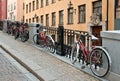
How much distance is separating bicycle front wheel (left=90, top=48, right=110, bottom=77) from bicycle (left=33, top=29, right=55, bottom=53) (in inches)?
175

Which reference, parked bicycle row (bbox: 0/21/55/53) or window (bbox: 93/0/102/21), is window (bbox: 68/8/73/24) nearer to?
window (bbox: 93/0/102/21)

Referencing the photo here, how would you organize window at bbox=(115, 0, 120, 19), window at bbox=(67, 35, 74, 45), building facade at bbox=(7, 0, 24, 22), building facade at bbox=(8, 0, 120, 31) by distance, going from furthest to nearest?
building facade at bbox=(7, 0, 24, 22) → building facade at bbox=(8, 0, 120, 31) → window at bbox=(115, 0, 120, 19) → window at bbox=(67, 35, 74, 45)

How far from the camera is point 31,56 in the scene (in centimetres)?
1254

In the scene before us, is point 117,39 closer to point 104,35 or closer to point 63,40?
point 104,35

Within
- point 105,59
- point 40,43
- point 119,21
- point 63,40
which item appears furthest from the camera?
point 119,21

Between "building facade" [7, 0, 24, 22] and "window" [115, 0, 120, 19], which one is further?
"building facade" [7, 0, 24, 22]

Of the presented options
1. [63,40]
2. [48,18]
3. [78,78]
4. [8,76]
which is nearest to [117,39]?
[78,78]

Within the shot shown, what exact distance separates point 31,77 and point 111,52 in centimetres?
237

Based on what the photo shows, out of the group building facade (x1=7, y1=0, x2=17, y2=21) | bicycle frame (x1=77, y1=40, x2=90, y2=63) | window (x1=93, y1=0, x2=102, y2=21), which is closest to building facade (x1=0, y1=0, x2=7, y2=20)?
building facade (x1=7, y1=0, x2=17, y2=21)

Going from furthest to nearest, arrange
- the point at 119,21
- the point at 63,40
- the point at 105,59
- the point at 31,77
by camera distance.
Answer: the point at 119,21 < the point at 63,40 < the point at 31,77 < the point at 105,59

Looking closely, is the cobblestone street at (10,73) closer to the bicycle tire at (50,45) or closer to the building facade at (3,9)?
the bicycle tire at (50,45)

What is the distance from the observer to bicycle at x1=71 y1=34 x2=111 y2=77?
823 cm

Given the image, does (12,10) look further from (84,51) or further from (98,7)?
(84,51)

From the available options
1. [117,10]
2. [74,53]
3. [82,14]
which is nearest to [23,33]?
[74,53]
